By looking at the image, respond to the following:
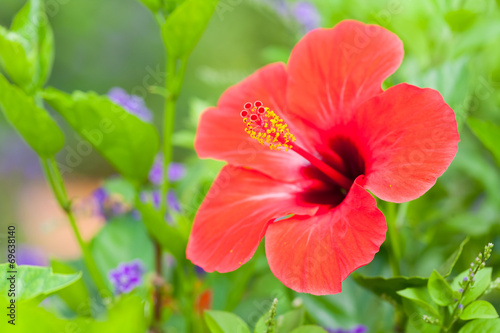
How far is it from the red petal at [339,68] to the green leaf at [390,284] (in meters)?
0.19

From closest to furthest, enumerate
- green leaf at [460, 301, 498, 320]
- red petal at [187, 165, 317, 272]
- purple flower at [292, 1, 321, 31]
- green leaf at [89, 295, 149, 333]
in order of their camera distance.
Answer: green leaf at [89, 295, 149, 333] → green leaf at [460, 301, 498, 320] → red petal at [187, 165, 317, 272] → purple flower at [292, 1, 321, 31]

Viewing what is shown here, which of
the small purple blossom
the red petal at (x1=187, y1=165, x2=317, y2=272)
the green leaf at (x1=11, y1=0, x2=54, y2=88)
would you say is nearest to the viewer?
the red petal at (x1=187, y1=165, x2=317, y2=272)

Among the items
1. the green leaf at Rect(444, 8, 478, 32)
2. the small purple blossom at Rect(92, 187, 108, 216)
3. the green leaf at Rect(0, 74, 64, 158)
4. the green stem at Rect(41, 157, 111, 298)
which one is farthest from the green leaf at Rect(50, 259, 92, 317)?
the green leaf at Rect(444, 8, 478, 32)

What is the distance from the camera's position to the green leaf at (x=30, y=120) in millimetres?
620

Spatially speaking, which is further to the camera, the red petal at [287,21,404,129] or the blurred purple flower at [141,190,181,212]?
the blurred purple flower at [141,190,181,212]

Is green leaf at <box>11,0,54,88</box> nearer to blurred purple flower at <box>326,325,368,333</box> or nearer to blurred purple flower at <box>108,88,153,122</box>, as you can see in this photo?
blurred purple flower at <box>108,88,153,122</box>

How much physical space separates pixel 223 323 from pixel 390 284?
0.17 meters

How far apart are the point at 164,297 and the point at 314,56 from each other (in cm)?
39

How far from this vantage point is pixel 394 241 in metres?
0.63

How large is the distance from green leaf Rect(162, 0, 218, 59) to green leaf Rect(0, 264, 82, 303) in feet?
0.98

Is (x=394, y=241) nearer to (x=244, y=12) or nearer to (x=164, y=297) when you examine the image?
(x=164, y=297)

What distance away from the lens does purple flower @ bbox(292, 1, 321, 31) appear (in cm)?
107

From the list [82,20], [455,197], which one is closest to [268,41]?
[82,20]

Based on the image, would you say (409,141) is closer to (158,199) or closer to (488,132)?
(488,132)
